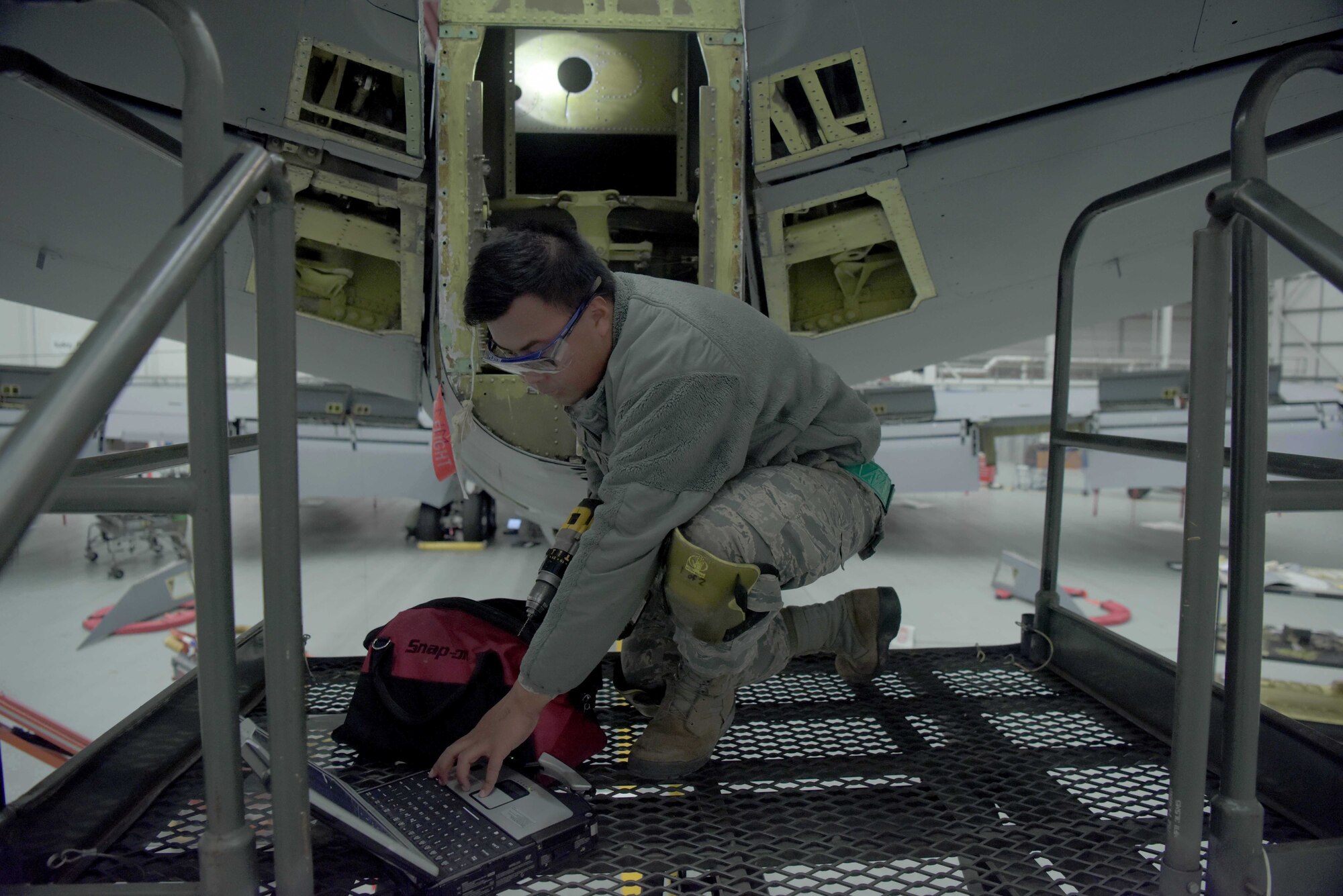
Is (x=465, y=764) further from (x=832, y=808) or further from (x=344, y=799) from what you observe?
(x=832, y=808)

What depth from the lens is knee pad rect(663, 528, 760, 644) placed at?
4.58ft

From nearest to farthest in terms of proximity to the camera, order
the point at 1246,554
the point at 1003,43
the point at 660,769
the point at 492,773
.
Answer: the point at 1246,554 → the point at 492,773 → the point at 660,769 → the point at 1003,43

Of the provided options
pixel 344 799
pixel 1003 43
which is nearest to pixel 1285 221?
pixel 344 799

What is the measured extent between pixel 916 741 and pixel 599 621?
831 millimetres

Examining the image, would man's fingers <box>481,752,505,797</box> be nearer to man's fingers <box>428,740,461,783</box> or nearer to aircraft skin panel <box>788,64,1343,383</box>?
man's fingers <box>428,740,461,783</box>

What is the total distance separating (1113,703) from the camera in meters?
1.83

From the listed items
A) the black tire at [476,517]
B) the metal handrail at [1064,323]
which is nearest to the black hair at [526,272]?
the metal handrail at [1064,323]

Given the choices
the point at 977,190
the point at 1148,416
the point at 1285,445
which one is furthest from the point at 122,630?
the point at 1285,445

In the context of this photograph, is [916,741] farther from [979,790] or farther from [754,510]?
[754,510]

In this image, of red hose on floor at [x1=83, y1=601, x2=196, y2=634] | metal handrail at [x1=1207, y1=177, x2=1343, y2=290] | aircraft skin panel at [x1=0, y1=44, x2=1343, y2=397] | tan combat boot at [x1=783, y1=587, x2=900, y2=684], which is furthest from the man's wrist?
red hose on floor at [x1=83, y1=601, x2=196, y2=634]

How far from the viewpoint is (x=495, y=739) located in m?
1.40

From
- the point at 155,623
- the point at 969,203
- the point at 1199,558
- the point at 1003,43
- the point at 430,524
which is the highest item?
the point at 1003,43

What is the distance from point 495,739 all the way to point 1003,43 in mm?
2340

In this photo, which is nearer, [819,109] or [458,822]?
[458,822]
